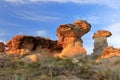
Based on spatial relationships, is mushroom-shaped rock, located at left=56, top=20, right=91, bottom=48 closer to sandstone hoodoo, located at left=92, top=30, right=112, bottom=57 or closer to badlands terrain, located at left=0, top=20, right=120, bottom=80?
badlands terrain, located at left=0, top=20, right=120, bottom=80

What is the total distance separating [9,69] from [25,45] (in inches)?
1209

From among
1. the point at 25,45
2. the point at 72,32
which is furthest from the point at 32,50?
the point at 72,32

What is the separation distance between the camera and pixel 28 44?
38.9 metres

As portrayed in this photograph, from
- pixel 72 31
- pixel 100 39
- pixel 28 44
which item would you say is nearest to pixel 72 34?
pixel 72 31

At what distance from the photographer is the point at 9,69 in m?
8.46

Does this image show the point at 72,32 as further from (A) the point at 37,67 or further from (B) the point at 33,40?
(A) the point at 37,67

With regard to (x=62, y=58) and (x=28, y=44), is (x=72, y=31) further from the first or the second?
(x=62, y=58)

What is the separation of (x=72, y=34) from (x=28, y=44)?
5.12 meters

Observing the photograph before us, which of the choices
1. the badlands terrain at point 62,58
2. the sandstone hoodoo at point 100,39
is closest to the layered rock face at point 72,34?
the badlands terrain at point 62,58

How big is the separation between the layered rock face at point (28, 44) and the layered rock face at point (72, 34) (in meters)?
0.96

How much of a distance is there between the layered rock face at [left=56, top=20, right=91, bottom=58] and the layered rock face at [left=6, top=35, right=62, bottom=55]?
3.15ft

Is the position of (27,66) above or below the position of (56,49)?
below

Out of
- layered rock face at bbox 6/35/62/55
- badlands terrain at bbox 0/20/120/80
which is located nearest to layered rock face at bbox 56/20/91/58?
badlands terrain at bbox 0/20/120/80

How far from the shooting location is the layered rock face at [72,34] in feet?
122
